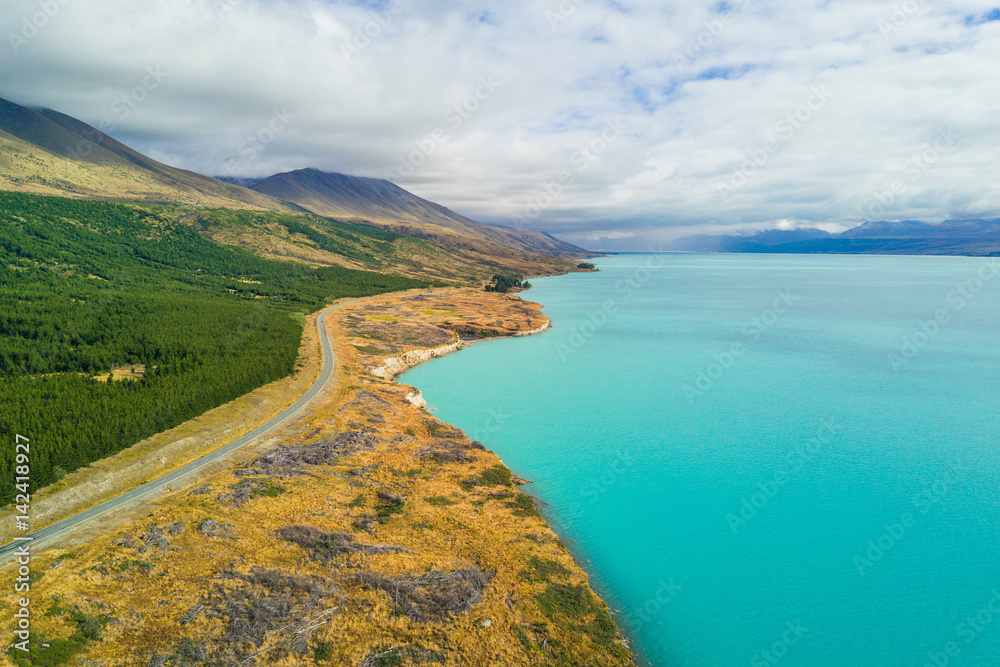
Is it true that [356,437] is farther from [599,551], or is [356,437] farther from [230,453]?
[599,551]

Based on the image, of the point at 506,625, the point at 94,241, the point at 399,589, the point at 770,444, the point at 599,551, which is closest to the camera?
the point at 506,625

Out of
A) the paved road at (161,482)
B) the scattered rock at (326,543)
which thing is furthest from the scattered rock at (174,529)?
the paved road at (161,482)

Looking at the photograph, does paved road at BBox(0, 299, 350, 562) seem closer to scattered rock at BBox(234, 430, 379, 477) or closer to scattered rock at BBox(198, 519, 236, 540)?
scattered rock at BBox(234, 430, 379, 477)

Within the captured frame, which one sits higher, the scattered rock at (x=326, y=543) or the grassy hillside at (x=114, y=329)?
the grassy hillside at (x=114, y=329)

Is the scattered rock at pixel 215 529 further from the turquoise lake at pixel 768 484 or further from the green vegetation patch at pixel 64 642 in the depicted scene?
the turquoise lake at pixel 768 484

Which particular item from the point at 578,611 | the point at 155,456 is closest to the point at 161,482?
the point at 155,456

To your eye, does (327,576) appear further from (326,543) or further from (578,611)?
(578,611)

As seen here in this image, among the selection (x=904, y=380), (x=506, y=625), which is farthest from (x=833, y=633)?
(x=904, y=380)
